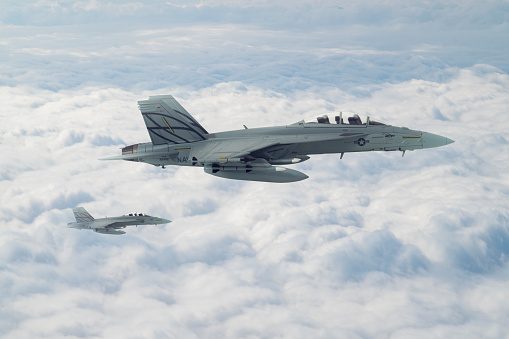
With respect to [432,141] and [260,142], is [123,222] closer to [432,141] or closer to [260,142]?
[260,142]

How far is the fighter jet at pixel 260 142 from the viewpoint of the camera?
2906 centimetres

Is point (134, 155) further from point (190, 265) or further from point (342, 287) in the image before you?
point (342, 287)

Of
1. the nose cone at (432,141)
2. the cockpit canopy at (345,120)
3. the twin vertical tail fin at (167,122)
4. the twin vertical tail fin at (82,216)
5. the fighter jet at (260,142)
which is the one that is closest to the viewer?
the fighter jet at (260,142)

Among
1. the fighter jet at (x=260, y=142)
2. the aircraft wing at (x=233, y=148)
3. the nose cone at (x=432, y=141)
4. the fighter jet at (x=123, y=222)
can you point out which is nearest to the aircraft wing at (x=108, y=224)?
the fighter jet at (x=123, y=222)

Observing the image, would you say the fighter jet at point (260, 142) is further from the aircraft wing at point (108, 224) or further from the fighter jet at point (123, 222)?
the aircraft wing at point (108, 224)

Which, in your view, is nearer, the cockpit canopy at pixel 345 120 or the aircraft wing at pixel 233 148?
the aircraft wing at pixel 233 148

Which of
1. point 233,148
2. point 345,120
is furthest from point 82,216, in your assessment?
point 345,120

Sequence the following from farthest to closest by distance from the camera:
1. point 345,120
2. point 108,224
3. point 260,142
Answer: point 108,224
point 345,120
point 260,142

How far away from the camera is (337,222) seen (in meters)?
164

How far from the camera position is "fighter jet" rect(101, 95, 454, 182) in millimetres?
29062

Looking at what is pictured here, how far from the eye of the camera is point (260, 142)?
29484 mm

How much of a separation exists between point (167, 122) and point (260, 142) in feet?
21.8

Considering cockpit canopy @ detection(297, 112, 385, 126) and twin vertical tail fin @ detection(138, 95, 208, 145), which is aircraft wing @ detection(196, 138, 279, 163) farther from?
cockpit canopy @ detection(297, 112, 385, 126)

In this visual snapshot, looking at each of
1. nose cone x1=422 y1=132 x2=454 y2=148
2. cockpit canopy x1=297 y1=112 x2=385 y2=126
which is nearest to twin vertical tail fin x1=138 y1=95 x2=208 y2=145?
cockpit canopy x1=297 y1=112 x2=385 y2=126
